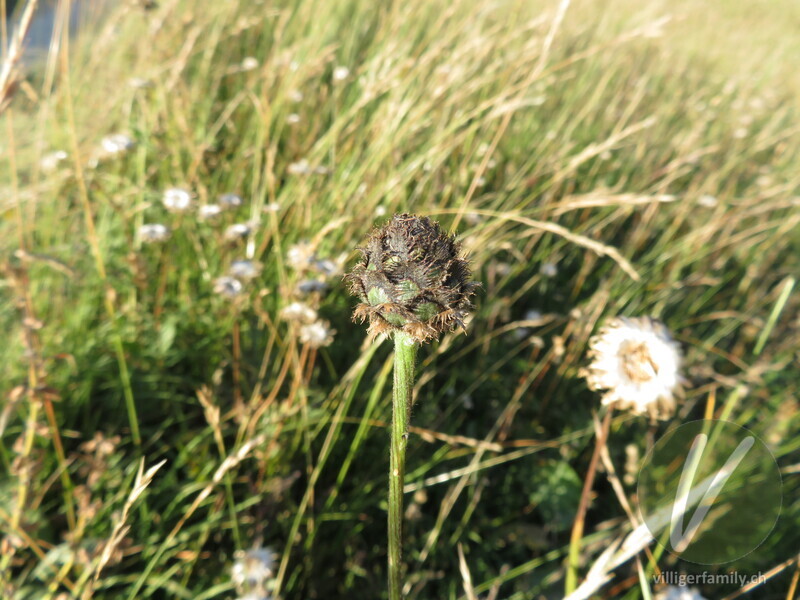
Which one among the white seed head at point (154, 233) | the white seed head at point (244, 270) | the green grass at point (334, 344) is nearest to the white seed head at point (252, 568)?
the green grass at point (334, 344)

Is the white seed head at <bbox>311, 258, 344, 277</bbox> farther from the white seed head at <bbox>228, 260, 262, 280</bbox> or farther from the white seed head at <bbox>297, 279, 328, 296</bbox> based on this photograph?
the white seed head at <bbox>228, 260, 262, 280</bbox>

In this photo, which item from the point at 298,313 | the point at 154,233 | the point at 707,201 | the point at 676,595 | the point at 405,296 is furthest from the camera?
the point at 707,201

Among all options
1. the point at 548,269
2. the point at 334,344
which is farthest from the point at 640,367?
the point at 548,269

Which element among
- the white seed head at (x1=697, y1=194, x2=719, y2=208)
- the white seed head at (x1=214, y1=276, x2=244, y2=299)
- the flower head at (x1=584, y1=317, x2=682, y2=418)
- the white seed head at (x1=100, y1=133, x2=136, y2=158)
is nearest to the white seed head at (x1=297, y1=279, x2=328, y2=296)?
the white seed head at (x1=214, y1=276, x2=244, y2=299)

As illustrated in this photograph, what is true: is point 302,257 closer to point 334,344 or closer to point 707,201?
point 334,344

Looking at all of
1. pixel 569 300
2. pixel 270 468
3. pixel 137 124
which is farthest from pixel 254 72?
pixel 270 468

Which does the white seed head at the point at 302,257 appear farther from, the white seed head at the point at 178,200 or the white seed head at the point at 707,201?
the white seed head at the point at 707,201

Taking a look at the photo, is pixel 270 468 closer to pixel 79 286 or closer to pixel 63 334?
pixel 63 334
